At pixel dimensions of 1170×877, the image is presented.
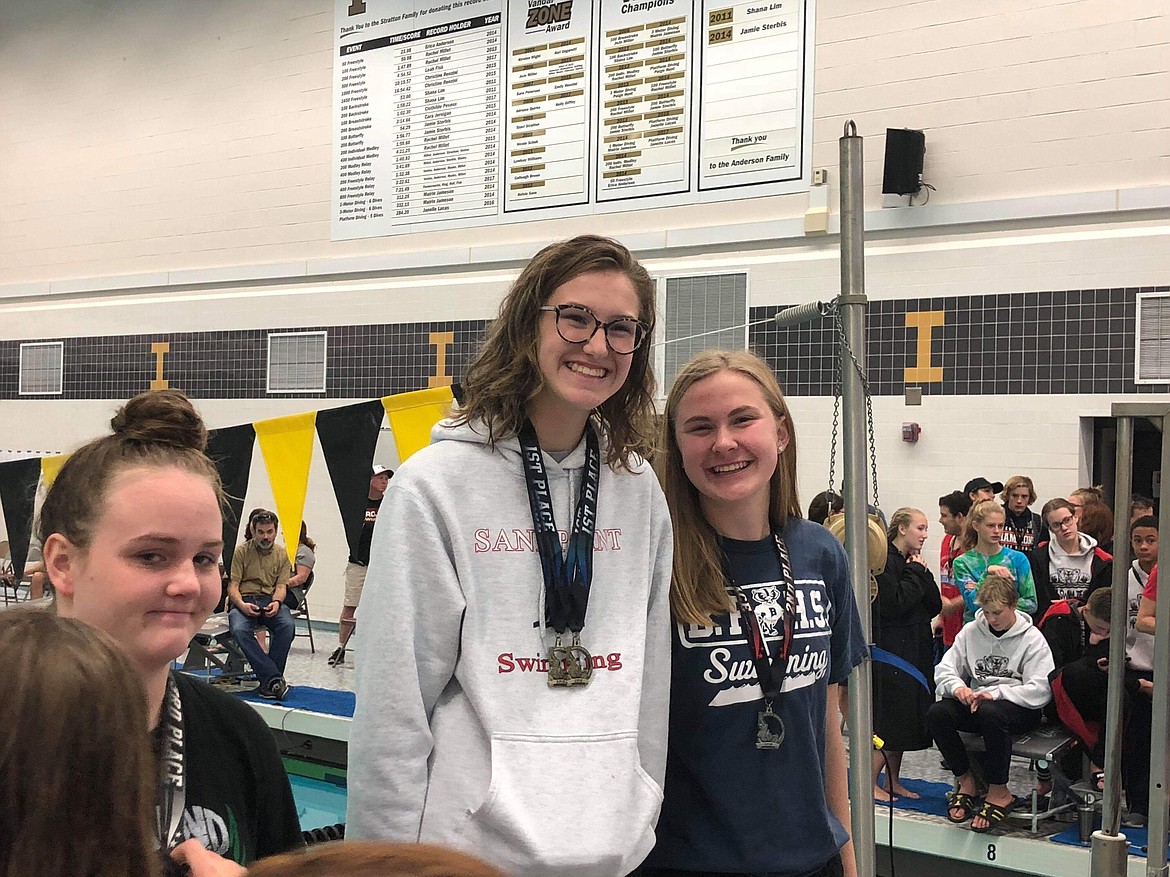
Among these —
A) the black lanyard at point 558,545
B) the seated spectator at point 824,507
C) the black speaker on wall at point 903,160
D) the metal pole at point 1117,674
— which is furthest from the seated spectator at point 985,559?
the black lanyard at point 558,545

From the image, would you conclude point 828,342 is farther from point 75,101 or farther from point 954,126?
point 75,101

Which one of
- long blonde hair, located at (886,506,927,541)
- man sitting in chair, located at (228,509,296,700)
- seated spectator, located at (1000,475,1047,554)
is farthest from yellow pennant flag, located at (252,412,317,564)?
seated spectator, located at (1000,475,1047,554)

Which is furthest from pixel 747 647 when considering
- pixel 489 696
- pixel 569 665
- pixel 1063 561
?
pixel 1063 561

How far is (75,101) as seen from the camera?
47.9ft

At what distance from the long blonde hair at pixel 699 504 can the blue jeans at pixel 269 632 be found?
7219 millimetres

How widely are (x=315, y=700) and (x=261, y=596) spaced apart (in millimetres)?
1236

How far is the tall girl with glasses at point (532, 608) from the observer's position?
63.2 inches

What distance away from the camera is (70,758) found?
0.97m

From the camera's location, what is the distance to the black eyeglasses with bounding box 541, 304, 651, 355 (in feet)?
5.74

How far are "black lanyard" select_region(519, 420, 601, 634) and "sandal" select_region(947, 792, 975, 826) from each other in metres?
4.45

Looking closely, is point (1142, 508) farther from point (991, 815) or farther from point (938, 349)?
point (991, 815)

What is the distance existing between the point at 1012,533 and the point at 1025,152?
3000mm

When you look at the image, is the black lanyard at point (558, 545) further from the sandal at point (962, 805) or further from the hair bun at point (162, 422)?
the sandal at point (962, 805)

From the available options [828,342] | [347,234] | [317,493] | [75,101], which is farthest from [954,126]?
[75,101]
